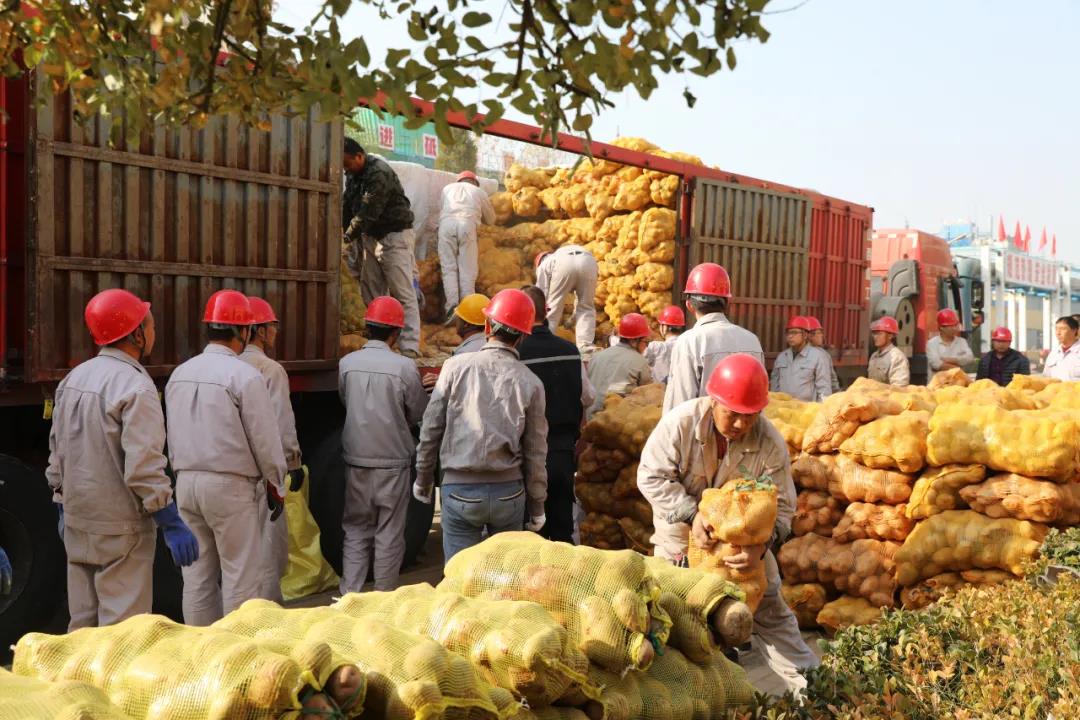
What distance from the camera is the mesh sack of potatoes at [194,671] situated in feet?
6.27

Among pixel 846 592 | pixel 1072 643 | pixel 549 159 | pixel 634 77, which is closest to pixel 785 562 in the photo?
pixel 846 592

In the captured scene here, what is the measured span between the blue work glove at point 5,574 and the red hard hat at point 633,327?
4.98 meters

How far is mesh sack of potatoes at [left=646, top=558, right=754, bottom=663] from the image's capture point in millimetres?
3027

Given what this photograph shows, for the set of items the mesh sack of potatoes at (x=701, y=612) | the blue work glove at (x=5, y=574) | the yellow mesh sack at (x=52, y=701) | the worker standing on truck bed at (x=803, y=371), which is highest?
the worker standing on truck bed at (x=803, y=371)

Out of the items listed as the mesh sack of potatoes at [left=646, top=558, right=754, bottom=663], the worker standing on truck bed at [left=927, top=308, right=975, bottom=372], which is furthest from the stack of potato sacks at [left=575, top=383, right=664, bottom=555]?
the worker standing on truck bed at [left=927, top=308, right=975, bottom=372]

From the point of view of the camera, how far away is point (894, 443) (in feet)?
18.8

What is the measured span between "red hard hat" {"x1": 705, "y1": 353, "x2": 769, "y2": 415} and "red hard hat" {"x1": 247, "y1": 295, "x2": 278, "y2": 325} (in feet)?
9.48

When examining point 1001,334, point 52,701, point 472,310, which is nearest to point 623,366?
point 472,310

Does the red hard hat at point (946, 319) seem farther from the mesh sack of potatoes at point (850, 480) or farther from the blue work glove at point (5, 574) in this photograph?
the blue work glove at point (5, 574)

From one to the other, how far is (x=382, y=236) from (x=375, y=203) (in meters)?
0.32

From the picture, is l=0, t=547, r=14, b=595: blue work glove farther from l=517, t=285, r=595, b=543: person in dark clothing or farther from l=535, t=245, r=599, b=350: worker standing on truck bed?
l=535, t=245, r=599, b=350: worker standing on truck bed

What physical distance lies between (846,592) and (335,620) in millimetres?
4227

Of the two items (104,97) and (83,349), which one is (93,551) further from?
(104,97)

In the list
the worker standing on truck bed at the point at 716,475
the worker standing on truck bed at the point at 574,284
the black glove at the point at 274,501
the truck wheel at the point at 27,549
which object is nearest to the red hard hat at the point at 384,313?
the black glove at the point at 274,501
